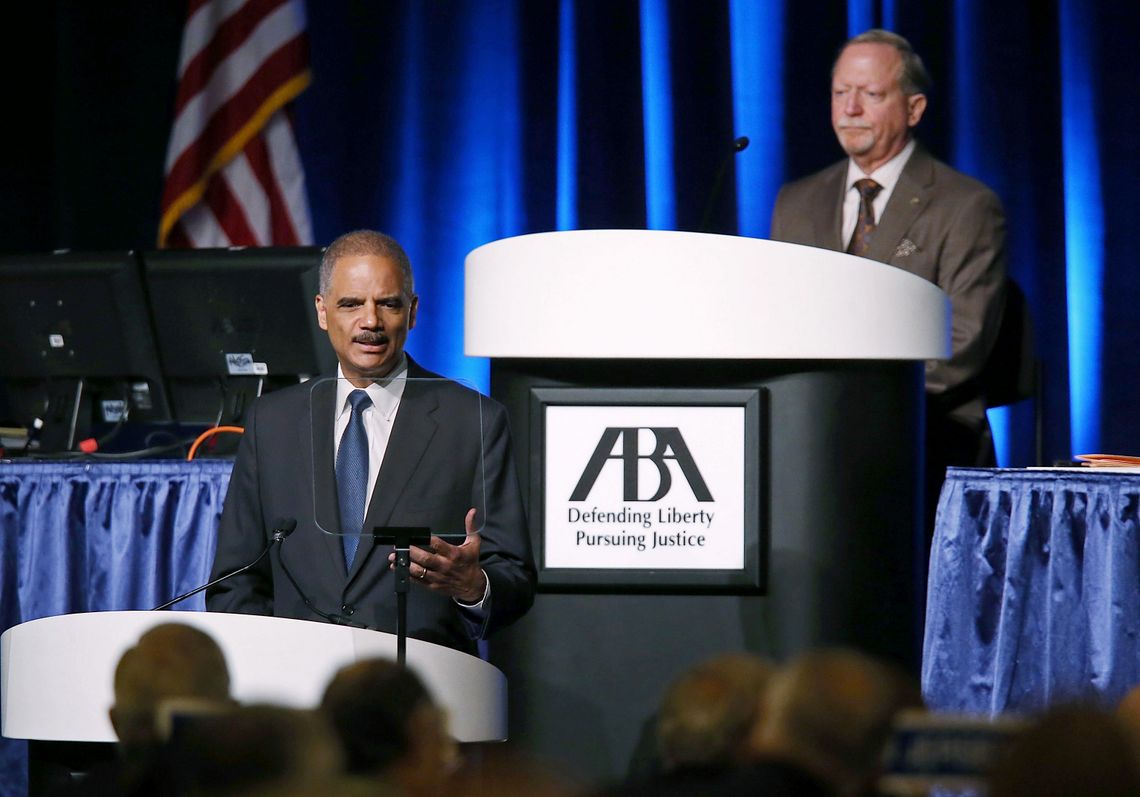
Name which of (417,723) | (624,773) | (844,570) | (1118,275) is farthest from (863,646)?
(1118,275)

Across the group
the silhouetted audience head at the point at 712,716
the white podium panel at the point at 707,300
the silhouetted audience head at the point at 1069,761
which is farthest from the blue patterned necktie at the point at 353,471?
the silhouetted audience head at the point at 1069,761

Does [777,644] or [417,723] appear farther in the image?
[777,644]

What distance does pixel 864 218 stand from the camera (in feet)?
14.1

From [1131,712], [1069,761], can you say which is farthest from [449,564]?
[1069,761]

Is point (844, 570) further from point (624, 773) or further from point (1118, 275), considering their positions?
point (1118, 275)

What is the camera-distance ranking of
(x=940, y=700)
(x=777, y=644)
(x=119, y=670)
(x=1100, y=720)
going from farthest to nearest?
(x=940, y=700)
(x=777, y=644)
(x=119, y=670)
(x=1100, y=720)

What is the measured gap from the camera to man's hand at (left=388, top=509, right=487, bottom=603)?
8.02 ft

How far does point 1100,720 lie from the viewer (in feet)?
4.12

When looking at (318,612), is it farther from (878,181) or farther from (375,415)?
(878,181)

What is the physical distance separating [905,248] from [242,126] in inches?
118

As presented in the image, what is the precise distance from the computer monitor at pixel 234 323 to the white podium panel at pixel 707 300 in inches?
58.7

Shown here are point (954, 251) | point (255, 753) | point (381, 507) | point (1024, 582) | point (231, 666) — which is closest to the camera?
point (255, 753)

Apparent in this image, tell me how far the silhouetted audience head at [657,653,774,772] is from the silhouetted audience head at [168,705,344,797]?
31cm

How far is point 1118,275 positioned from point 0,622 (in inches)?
144
